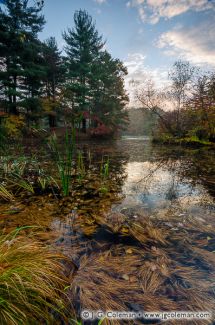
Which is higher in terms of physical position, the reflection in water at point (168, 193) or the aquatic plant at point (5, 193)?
the aquatic plant at point (5, 193)

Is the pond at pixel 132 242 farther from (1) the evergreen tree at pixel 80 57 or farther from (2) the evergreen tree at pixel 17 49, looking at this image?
(1) the evergreen tree at pixel 80 57

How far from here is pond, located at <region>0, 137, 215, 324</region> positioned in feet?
3.42

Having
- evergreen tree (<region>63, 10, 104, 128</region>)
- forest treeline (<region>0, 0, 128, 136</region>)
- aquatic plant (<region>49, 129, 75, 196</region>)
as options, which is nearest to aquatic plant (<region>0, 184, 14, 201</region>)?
aquatic plant (<region>49, 129, 75, 196</region>)

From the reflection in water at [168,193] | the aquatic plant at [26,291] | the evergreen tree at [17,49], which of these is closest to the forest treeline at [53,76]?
the evergreen tree at [17,49]

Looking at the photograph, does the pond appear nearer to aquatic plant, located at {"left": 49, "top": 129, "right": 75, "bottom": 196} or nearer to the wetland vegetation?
the wetland vegetation

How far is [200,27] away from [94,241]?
29.0ft

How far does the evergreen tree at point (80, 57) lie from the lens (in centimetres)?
→ 1808

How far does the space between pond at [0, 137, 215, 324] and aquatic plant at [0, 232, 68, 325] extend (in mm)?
163

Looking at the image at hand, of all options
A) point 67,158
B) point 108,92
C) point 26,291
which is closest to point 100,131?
point 108,92

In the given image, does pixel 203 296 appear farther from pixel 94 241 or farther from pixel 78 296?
pixel 94 241

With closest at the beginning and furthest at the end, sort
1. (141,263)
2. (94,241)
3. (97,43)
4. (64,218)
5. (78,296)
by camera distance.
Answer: (78,296), (141,263), (94,241), (64,218), (97,43)

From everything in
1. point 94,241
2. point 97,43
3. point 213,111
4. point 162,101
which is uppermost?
point 97,43

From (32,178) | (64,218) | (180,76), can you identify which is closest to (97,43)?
(180,76)

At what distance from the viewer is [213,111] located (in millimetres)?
10711
